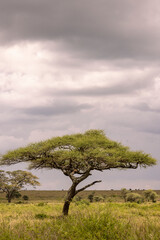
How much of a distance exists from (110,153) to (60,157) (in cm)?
427

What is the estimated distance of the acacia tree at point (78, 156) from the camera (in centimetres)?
2347

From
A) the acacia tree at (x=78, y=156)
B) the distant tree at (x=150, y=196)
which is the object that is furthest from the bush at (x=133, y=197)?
the acacia tree at (x=78, y=156)

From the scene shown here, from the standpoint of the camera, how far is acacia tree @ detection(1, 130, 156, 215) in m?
23.5

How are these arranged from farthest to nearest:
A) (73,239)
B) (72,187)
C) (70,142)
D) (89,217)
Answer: (70,142), (72,187), (89,217), (73,239)

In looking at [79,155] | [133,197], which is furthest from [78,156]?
[133,197]

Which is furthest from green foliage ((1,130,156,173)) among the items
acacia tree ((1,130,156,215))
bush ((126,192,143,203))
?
bush ((126,192,143,203))

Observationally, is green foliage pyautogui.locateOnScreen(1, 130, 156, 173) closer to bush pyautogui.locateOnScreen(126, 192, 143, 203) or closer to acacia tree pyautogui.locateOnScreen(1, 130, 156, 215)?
acacia tree pyautogui.locateOnScreen(1, 130, 156, 215)

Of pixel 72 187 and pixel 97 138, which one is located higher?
pixel 97 138

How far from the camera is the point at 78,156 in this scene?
22.6 metres

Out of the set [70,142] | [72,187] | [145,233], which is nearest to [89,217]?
[145,233]

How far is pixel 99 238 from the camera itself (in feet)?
30.9

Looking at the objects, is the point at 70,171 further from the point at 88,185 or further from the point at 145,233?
the point at 145,233

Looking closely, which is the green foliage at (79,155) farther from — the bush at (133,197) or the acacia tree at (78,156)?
the bush at (133,197)

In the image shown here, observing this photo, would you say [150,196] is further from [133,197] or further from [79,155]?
[79,155]
